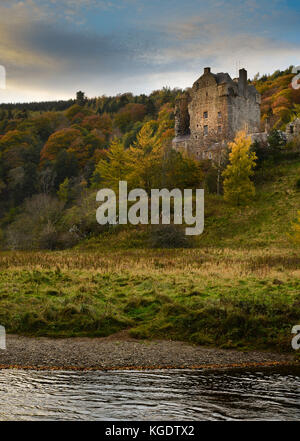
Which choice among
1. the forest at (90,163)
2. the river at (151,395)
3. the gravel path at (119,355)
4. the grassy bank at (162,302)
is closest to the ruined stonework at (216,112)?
the forest at (90,163)

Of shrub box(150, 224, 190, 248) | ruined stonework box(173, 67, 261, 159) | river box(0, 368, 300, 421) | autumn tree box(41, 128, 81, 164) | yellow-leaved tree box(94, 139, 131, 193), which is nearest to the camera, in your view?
river box(0, 368, 300, 421)

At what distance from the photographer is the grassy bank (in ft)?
54.0

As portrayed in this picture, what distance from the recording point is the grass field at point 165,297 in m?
16.5

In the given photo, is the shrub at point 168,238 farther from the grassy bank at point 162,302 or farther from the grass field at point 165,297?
the grassy bank at point 162,302

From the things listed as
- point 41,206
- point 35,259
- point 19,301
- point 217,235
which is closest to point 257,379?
point 19,301

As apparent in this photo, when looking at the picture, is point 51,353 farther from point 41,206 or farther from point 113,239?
point 41,206

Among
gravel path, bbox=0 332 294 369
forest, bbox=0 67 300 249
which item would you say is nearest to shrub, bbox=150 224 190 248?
forest, bbox=0 67 300 249

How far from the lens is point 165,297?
1952 cm

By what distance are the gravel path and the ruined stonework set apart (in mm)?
Answer: 51423

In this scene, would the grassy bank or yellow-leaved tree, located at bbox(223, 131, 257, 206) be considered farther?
yellow-leaved tree, located at bbox(223, 131, 257, 206)

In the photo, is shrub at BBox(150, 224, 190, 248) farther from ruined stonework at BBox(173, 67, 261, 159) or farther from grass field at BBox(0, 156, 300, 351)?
ruined stonework at BBox(173, 67, 261, 159)

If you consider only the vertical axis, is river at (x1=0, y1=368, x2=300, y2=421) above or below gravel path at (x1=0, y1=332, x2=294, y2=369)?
above

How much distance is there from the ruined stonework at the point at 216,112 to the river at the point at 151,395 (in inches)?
2130

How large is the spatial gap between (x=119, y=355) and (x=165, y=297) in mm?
5437
